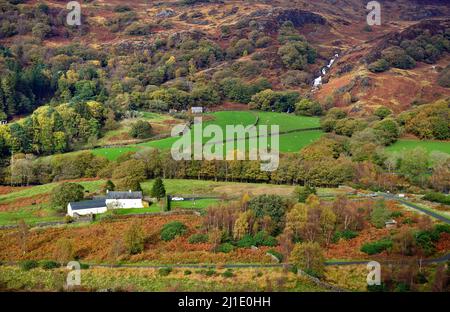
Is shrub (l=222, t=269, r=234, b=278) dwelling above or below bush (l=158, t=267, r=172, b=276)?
above

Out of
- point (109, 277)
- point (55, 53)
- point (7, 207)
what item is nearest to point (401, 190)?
point (109, 277)

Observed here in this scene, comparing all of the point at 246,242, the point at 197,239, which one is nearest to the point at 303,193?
the point at 246,242

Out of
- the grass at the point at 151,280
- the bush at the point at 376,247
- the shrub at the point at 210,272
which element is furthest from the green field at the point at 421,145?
the shrub at the point at 210,272

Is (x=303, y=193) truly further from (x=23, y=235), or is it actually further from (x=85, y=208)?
(x=23, y=235)

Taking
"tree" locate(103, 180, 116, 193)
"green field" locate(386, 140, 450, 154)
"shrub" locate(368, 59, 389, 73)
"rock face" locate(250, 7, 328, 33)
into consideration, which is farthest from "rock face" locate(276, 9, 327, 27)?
"tree" locate(103, 180, 116, 193)

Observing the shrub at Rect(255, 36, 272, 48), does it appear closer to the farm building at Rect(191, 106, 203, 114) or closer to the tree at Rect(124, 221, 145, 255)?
the farm building at Rect(191, 106, 203, 114)

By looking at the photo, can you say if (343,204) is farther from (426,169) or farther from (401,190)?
(426,169)

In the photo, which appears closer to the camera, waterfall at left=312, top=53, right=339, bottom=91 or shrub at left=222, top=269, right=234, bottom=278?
shrub at left=222, top=269, right=234, bottom=278
